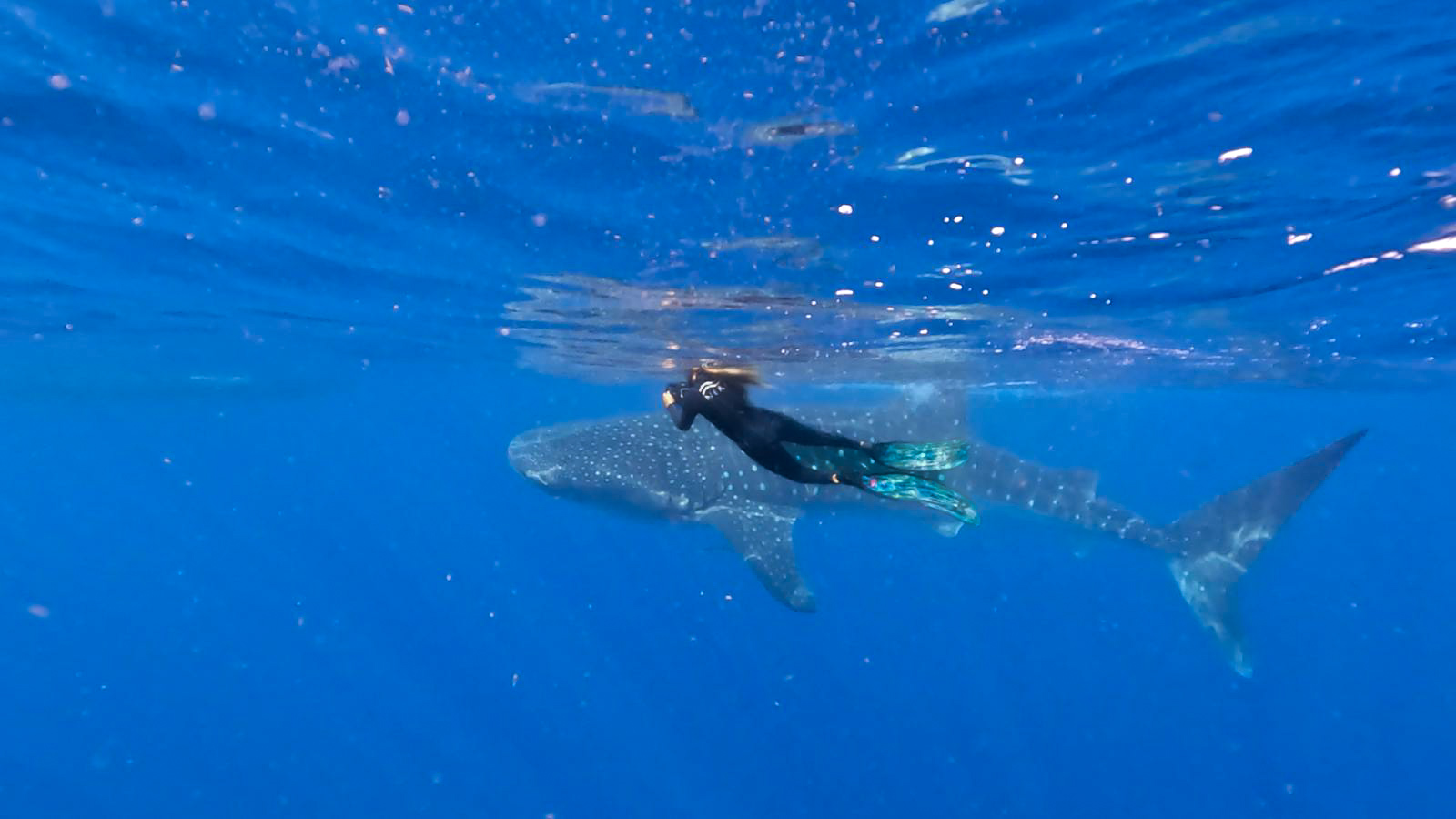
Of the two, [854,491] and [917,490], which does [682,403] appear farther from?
[854,491]

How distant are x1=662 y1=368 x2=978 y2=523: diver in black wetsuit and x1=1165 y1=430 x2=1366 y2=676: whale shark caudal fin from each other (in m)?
11.6

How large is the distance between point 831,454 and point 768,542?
8135 mm

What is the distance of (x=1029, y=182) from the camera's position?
1012cm

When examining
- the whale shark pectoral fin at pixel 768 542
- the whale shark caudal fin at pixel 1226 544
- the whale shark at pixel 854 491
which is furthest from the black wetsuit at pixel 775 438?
the whale shark caudal fin at pixel 1226 544

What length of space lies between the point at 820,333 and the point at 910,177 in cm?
959

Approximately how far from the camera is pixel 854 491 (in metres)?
15.7

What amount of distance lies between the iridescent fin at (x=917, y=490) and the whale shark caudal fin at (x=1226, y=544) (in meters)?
11.4

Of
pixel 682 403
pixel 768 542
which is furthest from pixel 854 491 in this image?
pixel 682 403

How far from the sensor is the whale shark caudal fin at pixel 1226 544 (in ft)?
49.9

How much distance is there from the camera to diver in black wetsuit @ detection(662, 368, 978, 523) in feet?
18.8

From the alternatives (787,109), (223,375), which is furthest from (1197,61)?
(223,375)

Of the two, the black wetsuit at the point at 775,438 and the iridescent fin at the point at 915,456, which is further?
the black wetsuit at the point at 775,438

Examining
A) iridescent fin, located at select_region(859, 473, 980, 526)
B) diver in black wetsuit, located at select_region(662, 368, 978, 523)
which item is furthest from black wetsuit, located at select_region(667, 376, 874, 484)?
iridescent fin, located at select_region(859, 473, 980, 526)

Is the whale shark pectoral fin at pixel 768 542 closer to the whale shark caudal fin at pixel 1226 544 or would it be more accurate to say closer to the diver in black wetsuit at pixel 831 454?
the diver in black wetsuit at pixel 831 454
